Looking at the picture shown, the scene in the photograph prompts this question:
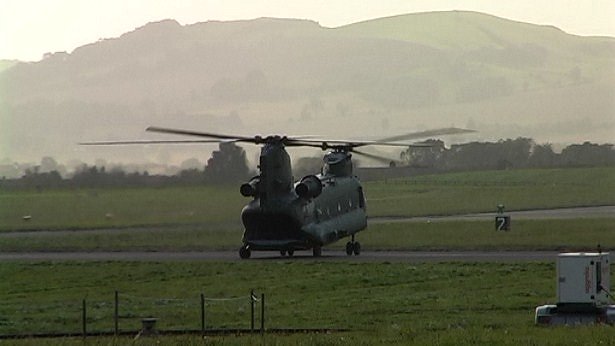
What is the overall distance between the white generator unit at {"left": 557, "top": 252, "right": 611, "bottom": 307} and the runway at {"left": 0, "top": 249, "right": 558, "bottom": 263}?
17185mm

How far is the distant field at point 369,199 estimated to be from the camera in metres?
72.6

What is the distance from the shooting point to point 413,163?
109 metres

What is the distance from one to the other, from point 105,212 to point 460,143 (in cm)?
4034

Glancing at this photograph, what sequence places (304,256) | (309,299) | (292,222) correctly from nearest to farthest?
(309,299)
(292,222)
(304,256)

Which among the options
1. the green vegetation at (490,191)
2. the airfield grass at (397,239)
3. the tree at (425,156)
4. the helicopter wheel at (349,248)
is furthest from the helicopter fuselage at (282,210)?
the tree at (425,156)

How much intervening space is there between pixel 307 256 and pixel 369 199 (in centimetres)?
4023

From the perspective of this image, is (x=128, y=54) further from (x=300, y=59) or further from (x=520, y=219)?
(x=520, y=219)

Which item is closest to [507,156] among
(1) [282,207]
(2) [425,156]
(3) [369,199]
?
(2) [425,156]

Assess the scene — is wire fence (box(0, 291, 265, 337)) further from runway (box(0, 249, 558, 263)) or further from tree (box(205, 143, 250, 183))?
tree (box(205, 143, 250, 183))

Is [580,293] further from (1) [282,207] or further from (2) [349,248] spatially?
(2) [349,248]

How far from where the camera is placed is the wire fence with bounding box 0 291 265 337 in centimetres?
3750

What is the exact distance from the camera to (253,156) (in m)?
76.8

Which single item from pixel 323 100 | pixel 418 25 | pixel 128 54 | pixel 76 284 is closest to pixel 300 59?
pixel 323 100

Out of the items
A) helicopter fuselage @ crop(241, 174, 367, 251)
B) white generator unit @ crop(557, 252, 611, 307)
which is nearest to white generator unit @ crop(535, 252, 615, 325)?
white generator unit @ crop(557, 252, 611, 307)
